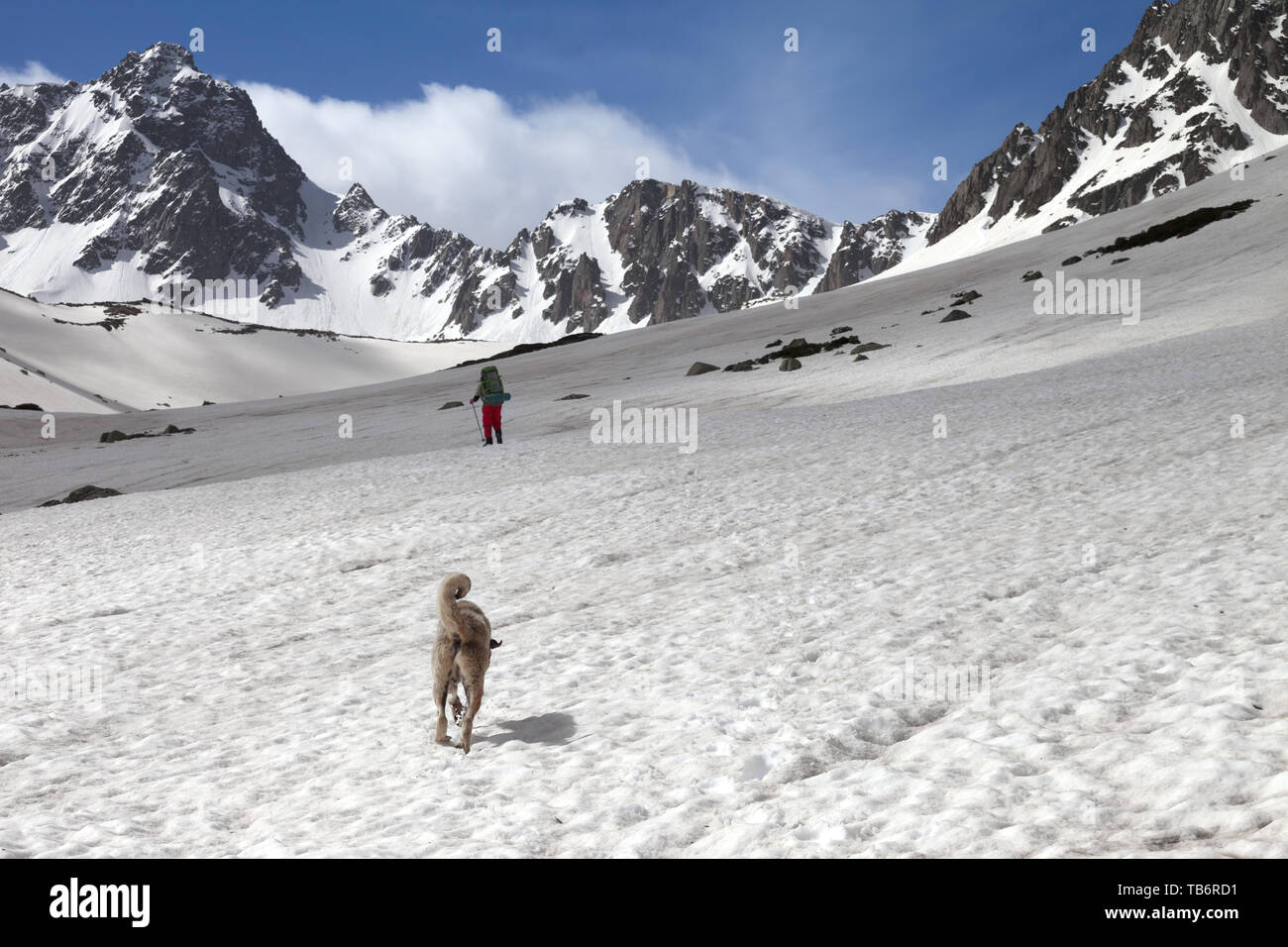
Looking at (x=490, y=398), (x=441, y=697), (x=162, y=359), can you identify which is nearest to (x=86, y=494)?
(x=490, y=398)

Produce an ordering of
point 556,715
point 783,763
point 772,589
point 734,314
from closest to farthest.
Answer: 1. point 783,763
2. point 556,715
3. point 772,589
4. point 734,314

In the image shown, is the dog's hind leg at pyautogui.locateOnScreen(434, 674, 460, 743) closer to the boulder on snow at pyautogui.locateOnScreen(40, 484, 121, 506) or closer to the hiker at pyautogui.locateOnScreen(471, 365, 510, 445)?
the hiker at pyautogui.locateOnScreen(471, 365, 510, 445)

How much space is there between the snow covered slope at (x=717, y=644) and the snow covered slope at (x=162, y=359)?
69386mm

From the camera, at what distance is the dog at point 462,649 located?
18.7ft

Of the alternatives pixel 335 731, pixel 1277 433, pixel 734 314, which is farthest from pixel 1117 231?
pixel 335 731

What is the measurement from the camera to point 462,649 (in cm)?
569

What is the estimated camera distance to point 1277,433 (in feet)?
38.3

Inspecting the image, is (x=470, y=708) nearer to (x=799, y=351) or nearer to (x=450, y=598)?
(x=450, y=598)

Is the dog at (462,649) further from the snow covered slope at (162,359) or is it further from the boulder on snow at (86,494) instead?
the snow covered slope at (162,359)

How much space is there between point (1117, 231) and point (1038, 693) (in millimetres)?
65225

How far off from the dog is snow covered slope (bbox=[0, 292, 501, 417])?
76352mm

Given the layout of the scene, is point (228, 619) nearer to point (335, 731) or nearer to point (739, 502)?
point (335, 731)

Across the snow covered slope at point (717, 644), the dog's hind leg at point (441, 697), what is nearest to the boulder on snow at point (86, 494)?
the snow covered slope at point (717, 644)

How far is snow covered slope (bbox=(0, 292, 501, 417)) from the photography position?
282 ft
